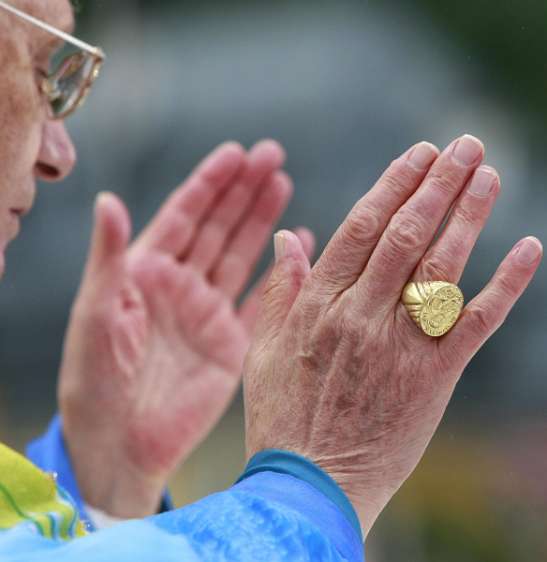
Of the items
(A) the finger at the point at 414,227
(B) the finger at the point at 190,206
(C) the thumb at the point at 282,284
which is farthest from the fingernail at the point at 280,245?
(B) the finger at the point at 190,206

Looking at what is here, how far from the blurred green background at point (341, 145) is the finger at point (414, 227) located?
0.14m

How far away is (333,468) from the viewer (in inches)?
36.6

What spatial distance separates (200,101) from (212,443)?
1.41m

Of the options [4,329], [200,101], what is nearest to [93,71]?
[4,329]

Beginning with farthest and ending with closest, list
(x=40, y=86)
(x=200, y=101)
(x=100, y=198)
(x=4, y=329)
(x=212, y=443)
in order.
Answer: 1. (x=200, y=101)
2. (x=4, y=329)
3. (x=212, y=443)
4. (x=100, y=198)
5. (x=40, y=86)

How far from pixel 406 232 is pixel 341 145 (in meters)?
2.04

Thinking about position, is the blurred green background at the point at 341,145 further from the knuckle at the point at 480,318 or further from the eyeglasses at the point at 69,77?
the eyeglasses at the point at 69,77

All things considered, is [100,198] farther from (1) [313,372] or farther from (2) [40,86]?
(1) [313,372]

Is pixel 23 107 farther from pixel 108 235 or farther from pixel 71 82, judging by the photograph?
pixel 108 235

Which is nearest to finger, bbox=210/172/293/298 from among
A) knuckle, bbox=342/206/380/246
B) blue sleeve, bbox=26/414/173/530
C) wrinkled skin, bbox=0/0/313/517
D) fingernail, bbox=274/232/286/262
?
wrinkled skin, bbox=0/0/313/517

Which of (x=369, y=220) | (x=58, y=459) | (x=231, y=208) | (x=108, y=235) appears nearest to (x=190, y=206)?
(x=231, y=208)

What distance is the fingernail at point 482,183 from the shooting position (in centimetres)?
93

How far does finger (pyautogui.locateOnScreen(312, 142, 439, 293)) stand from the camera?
943mm

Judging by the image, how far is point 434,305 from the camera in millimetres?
914
